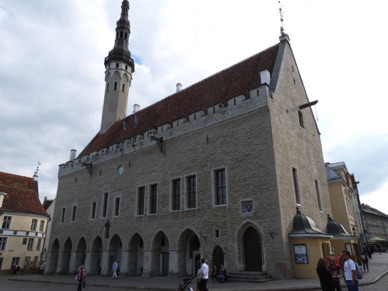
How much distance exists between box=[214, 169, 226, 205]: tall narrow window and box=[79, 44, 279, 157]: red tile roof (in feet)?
14.8

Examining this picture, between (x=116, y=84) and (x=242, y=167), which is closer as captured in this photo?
(x=242, y=167)

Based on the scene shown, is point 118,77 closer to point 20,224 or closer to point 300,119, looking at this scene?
point 20,224

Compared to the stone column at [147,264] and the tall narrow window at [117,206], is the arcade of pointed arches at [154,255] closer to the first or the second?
the stone column at [147,264]

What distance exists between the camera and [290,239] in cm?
1412

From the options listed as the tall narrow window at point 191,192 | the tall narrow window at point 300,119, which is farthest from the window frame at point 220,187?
the tall narrow window at point 300,119

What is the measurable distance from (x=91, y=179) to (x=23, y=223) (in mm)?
13524

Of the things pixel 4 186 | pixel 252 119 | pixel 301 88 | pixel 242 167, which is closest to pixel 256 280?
pixel 242 167

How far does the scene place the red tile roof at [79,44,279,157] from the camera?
63.4ft

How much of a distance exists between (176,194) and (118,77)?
17.9 meters

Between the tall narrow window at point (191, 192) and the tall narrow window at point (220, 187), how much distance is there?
1.59m

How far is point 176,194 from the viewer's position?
62.4 ft

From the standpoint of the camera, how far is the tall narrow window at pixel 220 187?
16578 mm

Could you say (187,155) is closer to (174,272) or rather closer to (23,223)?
(174,272)

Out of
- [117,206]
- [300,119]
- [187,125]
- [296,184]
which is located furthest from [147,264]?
[300,119]
